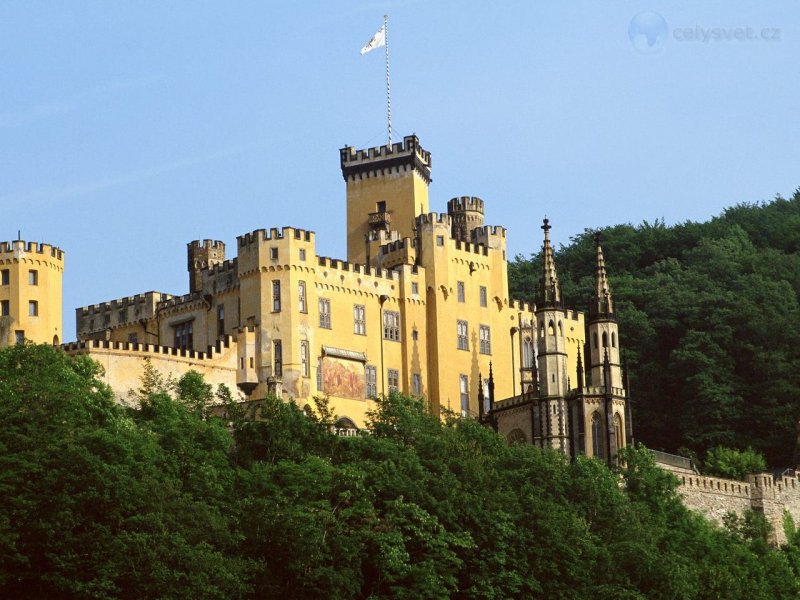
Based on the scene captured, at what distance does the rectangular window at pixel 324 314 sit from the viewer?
102062 millimetres

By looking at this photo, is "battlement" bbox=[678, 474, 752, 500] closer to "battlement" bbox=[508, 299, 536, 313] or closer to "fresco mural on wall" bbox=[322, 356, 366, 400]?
"battlement" bbox=[508, 299, 536, 313]

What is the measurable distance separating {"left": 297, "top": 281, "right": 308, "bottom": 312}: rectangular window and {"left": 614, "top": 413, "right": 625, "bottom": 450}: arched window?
51.8 feet

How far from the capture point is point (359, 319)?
104 m

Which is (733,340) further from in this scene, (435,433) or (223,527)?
(223,527)

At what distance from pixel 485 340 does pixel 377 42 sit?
2012 centimetres

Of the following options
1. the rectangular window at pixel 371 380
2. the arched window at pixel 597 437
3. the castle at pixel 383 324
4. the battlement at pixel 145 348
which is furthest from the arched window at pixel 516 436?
the battlement at pixel 145 348

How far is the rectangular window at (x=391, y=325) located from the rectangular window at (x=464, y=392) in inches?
152

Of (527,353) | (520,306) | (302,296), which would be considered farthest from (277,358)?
(520,306)

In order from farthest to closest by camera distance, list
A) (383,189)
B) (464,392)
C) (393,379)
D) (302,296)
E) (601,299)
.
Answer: (383,189), (464,392), (393,379), (302,296), (601,299)

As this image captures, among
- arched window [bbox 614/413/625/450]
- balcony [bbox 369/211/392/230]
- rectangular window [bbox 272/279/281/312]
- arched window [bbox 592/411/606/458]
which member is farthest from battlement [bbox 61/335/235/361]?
arched window [bbox 614/413/625/450]

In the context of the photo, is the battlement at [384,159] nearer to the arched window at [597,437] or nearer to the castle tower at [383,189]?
the castle tower at [383,189]

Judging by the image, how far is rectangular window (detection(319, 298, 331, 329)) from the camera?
102m

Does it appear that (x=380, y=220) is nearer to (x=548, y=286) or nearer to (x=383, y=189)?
(x=383, y=189)

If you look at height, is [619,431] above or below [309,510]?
above
